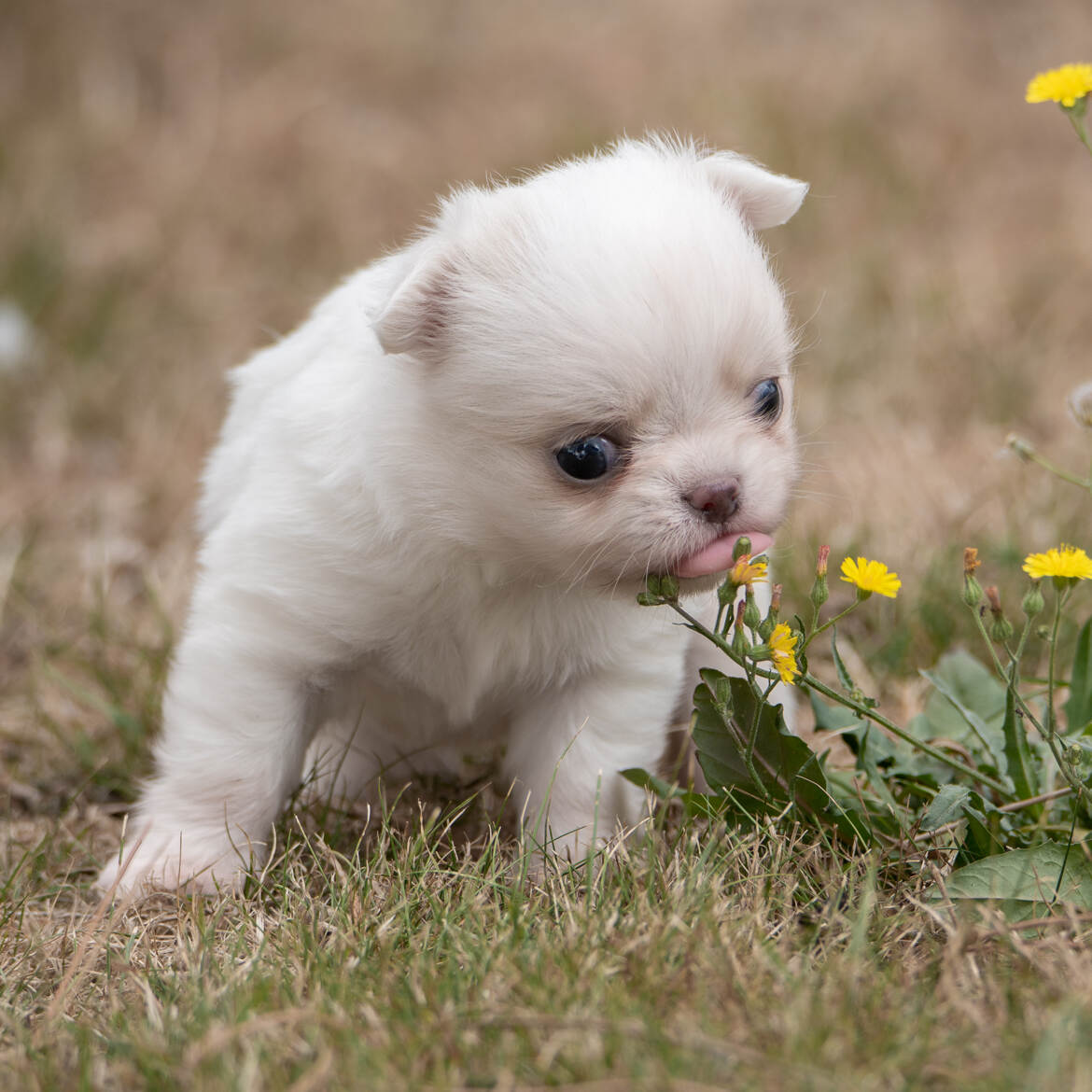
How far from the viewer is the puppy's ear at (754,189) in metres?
2.85

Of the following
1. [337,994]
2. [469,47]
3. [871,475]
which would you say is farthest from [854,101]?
[337,994]

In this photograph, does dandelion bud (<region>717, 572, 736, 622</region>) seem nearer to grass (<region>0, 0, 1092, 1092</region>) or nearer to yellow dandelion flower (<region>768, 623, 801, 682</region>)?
yellow dandelion flower (<region>768, 623, 801, 682</region>)

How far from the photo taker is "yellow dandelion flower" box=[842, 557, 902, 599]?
7.87 ft

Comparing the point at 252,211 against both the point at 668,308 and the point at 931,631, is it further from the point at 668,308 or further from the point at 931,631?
the point at 668,308

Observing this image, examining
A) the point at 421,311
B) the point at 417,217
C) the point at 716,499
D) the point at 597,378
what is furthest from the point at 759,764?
the point at 417,217

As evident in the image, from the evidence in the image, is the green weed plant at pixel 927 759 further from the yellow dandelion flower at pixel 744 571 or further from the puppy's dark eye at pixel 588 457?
the puppy's dark eye at pixel 588 457

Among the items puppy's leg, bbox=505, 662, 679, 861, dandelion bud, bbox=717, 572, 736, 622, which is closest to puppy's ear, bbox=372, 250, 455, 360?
dandelion bud, bbox=717, 572, 736, 622

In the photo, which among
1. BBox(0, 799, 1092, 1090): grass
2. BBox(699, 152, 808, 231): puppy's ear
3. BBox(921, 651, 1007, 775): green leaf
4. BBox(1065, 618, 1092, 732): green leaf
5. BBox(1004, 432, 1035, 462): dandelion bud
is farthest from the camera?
BBox(921, 651, 1007, 775): green leaf

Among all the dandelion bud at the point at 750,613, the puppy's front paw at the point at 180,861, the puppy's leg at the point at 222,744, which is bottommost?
the puppy's front paw at the point at 180,861

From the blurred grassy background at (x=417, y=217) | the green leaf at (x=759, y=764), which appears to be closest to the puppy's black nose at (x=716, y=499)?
the green leaf at (x=759, y=764)

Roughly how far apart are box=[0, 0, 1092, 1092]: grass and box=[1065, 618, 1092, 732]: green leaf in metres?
0.60

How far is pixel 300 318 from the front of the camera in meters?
6.90

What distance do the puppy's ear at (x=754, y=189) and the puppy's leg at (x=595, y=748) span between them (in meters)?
0.97

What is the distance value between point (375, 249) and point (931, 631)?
168 inches
